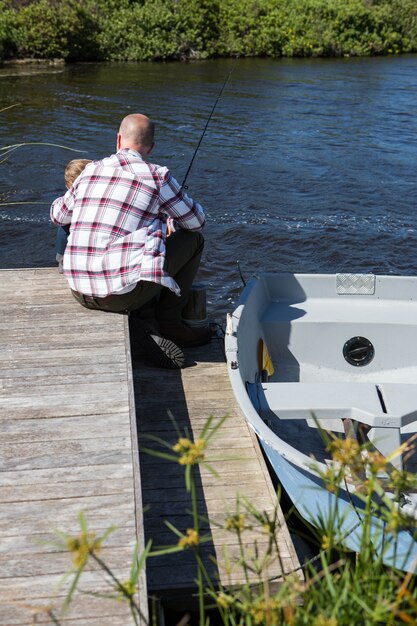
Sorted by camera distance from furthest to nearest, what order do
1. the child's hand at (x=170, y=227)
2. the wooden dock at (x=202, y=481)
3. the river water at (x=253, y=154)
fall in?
1. the river water at (x=253, y=154)
2. the child's hand at (x=170, y=227)
3. the wooden dock at (x=202, y=481)

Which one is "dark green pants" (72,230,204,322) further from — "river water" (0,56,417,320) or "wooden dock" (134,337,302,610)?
"river water" (0,56,417,320)

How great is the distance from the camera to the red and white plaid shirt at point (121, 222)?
4.32 metres

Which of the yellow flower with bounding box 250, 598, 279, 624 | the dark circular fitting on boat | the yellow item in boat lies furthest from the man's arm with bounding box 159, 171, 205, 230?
the yellow flower with bounding box 250, 598, 279, 624

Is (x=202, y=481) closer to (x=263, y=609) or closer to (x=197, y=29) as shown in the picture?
(x=263, y=609)

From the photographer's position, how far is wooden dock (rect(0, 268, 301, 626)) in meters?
2.72

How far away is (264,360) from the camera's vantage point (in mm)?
4883

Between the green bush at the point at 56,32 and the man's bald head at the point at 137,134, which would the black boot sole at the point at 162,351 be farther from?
the green bush at the point at 56,32

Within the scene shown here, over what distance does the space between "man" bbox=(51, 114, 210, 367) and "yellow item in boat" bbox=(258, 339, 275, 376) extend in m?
0.66

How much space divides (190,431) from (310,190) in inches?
275

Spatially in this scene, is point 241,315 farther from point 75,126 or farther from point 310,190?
point 75,126

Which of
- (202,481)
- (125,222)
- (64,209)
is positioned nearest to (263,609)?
(202,481)

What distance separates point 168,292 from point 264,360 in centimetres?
67

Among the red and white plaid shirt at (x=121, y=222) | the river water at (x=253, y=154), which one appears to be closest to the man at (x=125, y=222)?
the red and white plaid shirt at (x=121, y=222)

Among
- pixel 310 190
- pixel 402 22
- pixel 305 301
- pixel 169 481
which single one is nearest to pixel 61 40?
pixel 402 22
